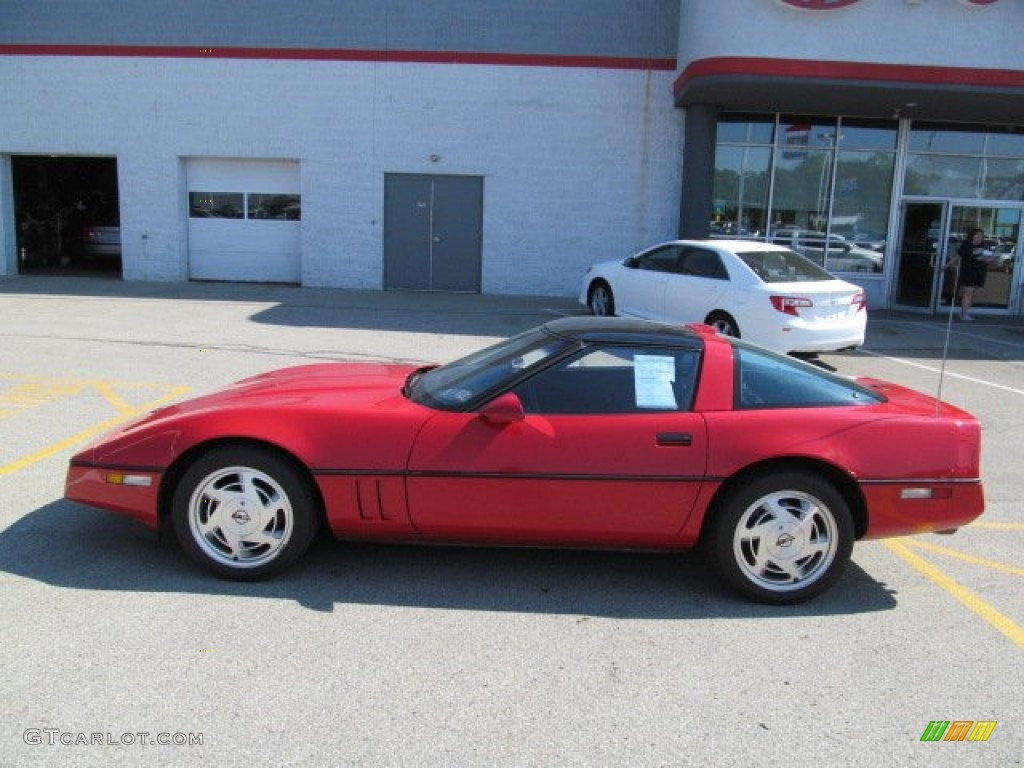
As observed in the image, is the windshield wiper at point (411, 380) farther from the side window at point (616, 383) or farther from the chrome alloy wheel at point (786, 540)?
the chrome alloy wheel at point (786, 540)

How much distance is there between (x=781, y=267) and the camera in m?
10.4

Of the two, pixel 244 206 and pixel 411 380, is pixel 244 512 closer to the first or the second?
pixel 411 380

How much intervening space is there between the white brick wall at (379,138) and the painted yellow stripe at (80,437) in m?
10.3

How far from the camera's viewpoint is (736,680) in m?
3.32

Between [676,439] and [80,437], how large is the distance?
4552 mm

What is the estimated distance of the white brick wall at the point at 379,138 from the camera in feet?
55.4

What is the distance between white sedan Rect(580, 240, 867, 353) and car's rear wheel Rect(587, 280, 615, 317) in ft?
2.07

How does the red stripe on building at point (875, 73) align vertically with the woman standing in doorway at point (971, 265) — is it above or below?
above

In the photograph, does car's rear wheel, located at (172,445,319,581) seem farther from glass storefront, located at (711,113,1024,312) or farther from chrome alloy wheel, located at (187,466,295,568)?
glass storefront, located at (711,113,1024,312)

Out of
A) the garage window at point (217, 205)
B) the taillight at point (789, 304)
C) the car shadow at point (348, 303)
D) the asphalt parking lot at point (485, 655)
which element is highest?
the garage window at point (217, 205)

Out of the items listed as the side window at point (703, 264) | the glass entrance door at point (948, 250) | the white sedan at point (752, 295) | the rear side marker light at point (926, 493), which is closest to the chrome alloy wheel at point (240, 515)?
the rear side marker light at point (926, 493)

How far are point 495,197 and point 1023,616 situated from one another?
14432mm

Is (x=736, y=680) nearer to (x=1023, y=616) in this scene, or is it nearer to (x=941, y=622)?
(x=941, y=622)

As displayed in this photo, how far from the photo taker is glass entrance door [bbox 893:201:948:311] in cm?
1672
